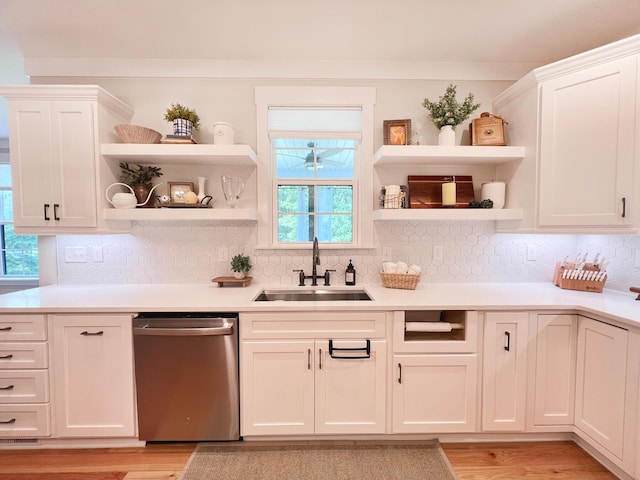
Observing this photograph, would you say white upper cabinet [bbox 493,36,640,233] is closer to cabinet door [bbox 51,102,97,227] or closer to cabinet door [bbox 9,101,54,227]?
cabinet door [bbox 51,102,97,227]

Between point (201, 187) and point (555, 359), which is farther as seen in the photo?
point (201, 187)

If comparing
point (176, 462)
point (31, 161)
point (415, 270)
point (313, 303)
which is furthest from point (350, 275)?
point (31, 161)

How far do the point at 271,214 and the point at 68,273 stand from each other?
1.68 m

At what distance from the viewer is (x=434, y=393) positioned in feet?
5.83

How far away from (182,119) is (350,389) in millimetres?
2126

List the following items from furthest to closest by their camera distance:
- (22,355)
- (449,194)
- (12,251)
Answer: (12,251)
(449,194)
(22,355)

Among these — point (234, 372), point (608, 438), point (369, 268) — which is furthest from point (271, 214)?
point (608, 438)

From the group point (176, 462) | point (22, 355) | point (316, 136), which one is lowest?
point (176, 462)

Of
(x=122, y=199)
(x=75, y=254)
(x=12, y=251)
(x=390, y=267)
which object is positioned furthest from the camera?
(x=12, y=251)

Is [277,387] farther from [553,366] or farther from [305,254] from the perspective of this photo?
[553,366]

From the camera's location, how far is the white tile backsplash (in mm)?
2350

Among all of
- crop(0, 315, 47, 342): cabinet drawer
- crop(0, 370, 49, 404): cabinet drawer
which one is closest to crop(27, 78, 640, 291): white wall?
crop(0, 315, 47, 342): cabinet drawer

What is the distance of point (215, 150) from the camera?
6.64 feet

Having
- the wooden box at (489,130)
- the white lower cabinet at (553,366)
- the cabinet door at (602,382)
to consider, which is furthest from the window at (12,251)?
the cabinet door at (602,382)
